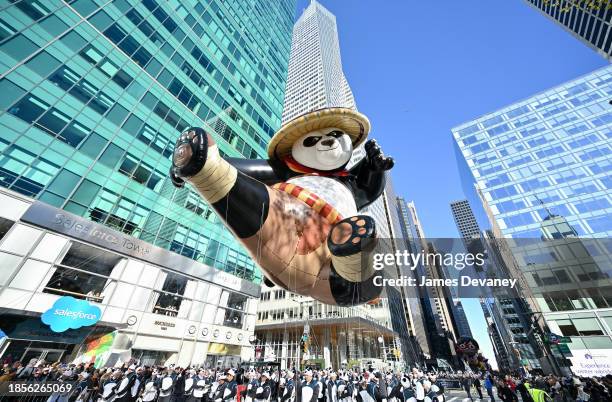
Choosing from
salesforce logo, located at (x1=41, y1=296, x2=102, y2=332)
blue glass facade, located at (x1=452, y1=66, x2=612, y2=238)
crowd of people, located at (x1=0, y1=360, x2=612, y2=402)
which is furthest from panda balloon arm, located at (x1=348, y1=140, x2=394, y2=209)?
blue glass facade, located at (x1=452, y1=66, x2=612, y2=238)

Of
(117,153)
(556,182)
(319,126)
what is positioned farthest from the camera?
(556,182)

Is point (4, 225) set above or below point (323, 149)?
above

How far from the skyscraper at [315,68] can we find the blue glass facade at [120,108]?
114 ft

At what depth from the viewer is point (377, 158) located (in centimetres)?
335

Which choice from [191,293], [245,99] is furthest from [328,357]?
[245,99]

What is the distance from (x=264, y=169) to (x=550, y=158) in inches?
1706

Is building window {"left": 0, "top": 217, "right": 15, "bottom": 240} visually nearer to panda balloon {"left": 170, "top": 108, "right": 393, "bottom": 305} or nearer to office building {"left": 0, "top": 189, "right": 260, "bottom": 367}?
office building {"left": 0, "top": 189, "right": 260, "bottom": 367}

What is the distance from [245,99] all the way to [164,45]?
756cm

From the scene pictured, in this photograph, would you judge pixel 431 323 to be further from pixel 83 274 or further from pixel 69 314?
pixel 69 314

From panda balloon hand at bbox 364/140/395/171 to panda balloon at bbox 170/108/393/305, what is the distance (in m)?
0.01

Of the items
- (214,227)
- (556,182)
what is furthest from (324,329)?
(556,182)

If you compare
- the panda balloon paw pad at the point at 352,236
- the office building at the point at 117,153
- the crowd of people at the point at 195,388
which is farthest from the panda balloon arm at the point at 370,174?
the office building at the point at 117,153

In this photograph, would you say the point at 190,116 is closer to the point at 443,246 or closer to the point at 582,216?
the point at 443,246

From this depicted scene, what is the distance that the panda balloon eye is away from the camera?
296 centimetres
